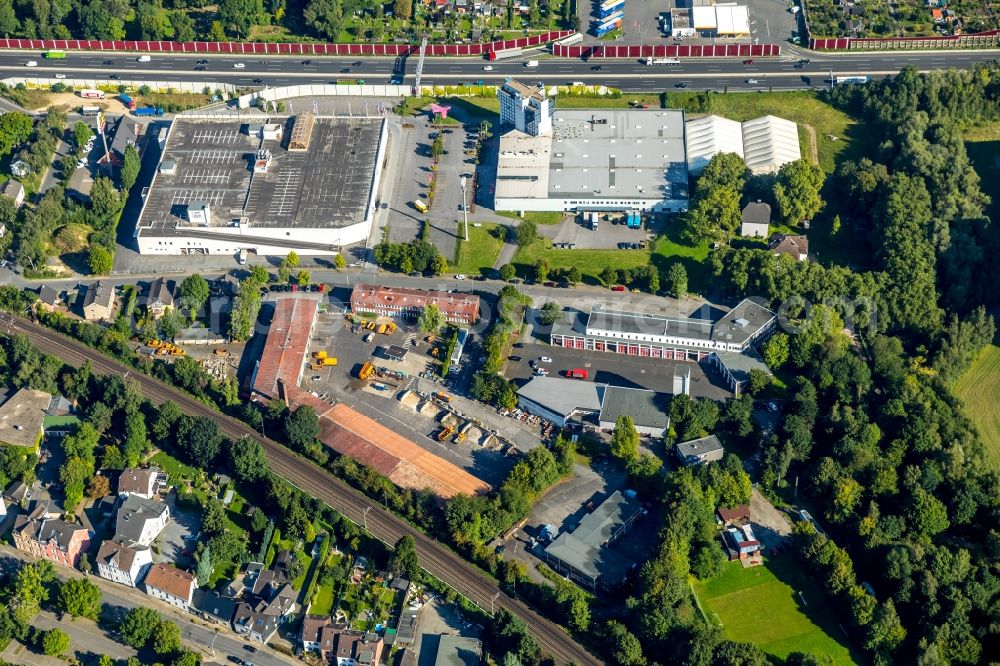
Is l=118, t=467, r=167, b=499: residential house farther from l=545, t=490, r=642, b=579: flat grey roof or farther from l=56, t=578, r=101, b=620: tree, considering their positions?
l=545, t=490, r=642, b=579: flat grey roof

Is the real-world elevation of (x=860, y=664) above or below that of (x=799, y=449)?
below

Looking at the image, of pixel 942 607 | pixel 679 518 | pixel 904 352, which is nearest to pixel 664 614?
pixel 679 518

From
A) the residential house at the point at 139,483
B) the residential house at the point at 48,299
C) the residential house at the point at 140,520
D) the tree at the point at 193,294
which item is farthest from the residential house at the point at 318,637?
the residential house at the point at 48,299

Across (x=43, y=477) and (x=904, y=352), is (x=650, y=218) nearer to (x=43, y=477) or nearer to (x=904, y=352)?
(x=904, y=352)

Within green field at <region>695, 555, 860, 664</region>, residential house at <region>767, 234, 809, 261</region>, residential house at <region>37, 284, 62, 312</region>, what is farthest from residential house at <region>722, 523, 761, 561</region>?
residential house at <region>37, 284, 62, 312</region>

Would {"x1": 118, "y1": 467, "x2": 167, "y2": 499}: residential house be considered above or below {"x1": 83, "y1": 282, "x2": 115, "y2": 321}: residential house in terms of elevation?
below

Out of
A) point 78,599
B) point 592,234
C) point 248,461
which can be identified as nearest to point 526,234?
point 592,234

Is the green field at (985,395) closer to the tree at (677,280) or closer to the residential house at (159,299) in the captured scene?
the tree at (677,280)
